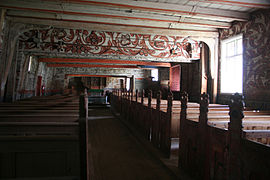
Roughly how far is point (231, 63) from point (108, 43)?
334 centimetres

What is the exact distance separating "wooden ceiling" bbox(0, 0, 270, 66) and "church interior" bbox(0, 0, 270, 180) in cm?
2

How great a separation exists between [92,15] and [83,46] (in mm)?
1105

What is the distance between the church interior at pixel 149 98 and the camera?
1408 mm

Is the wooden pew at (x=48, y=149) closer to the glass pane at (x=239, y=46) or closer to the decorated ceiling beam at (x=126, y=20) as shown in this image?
the decorated ceiling beam at (x=126, y=20)

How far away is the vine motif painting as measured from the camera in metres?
4.85

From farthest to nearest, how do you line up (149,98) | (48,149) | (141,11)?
(141,11) → (149,98) → (48,149)

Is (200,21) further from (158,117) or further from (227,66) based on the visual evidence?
(158,117)

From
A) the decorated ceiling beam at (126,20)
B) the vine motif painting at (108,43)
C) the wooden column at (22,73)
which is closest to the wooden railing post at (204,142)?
the decorated ceiling beam at (126,20)

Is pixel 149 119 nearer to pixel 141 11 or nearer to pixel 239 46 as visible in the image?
pixel 141 11

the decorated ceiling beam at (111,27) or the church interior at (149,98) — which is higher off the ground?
the decorated ceiling beam at (111,27)

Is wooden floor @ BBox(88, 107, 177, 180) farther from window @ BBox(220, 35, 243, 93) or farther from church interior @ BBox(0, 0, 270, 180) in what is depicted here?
window @ BBox(220, 35, 243, 93)

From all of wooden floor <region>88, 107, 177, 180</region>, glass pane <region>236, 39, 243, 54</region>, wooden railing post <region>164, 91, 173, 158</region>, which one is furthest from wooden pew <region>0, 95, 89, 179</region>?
glass pane <region>236, 39, 243, 54</region>

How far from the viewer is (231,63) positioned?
493cm

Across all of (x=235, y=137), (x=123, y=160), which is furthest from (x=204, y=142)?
(x=123, y=160)
